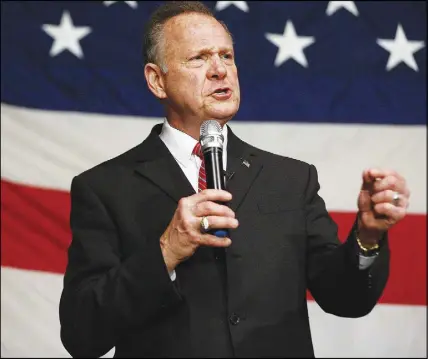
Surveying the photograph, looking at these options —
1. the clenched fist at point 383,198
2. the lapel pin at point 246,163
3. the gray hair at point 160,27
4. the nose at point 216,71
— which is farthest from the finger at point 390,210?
the gray hair at point 160,27

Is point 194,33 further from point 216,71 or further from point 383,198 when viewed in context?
point 383,198

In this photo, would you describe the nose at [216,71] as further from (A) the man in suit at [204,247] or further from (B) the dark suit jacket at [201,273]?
(B) the dark suit jacket at [201,273]

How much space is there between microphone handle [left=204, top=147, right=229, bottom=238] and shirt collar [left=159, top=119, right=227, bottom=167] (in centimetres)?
26

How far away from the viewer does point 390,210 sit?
1.28 metres

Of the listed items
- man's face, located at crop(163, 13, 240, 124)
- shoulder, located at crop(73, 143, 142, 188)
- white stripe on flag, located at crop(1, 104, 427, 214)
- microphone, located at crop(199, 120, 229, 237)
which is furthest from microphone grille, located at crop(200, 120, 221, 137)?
white stripe on flag, located at crop(1, 104, 427, 214)

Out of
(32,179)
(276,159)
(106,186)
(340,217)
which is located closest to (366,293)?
(276,159)

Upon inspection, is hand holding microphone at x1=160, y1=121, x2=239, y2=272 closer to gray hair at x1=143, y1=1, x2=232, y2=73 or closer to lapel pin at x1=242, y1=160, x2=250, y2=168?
lapel pin at x1=242, y1=160, x2=250, y2=168

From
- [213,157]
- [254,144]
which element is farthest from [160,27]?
[254,144]

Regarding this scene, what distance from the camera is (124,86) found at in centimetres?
282

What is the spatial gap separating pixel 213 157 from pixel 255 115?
1540mm

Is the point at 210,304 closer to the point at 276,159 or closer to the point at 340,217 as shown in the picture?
the point at 276,159

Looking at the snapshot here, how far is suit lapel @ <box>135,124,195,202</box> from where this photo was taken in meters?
1.53

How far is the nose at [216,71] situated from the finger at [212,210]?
0.40 meters

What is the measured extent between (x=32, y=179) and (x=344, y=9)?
4.10ft
